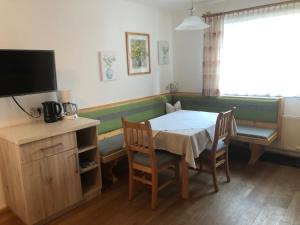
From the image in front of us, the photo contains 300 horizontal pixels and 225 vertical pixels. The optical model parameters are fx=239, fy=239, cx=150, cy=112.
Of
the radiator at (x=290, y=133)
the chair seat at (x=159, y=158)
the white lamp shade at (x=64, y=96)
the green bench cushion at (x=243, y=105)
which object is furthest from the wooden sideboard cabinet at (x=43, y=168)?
the radiator at (x=290, y=133)

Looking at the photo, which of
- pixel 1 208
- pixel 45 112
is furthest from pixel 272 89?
pixel 1 208

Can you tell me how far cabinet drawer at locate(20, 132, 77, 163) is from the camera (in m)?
2.12

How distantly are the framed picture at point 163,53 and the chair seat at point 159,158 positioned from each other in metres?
2.25

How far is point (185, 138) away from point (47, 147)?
135cm

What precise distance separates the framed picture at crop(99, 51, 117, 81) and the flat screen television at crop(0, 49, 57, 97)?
3.00 ft

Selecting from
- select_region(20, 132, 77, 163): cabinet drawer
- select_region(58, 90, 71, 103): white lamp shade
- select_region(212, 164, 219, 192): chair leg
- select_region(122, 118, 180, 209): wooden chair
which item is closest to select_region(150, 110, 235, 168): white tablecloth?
select_region(122, 118, 180, 209): wooden chair

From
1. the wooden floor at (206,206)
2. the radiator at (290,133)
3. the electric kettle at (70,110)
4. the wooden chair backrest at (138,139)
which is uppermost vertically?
the electric kettle at (70,110)

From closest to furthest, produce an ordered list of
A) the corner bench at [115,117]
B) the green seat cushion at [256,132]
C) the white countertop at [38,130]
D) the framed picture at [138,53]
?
the white countertop at [38,130]
the corner bench at [115,117]
the green seat cushion at [256,132]
the framed picture at [138,53]

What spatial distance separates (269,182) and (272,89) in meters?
1.44

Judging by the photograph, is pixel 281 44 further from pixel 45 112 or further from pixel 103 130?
pixel 45 112

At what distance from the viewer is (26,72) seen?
243 centimetres

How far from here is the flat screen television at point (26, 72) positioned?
228 centimetres

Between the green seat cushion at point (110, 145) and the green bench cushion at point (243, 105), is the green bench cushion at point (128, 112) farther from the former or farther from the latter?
the green bench cushion at point (243, 105)

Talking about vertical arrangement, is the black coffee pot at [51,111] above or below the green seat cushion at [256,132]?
above
